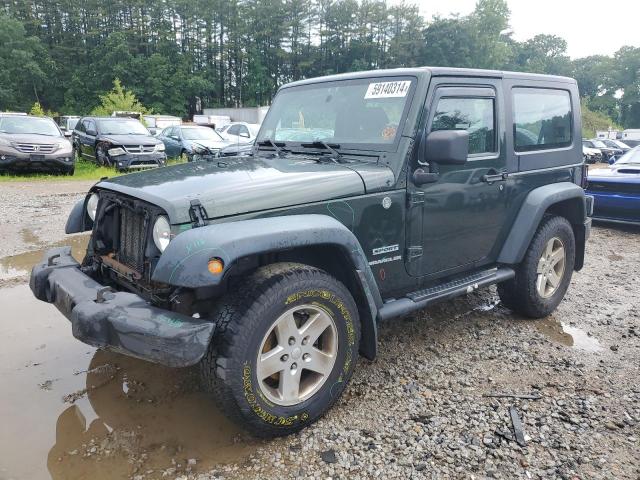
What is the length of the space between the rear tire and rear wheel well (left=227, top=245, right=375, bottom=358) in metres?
1.85

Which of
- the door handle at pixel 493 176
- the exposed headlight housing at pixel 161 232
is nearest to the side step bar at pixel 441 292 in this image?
the door handle at pixel 493 176

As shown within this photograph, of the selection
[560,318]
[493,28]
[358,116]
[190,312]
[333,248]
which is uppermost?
[493,28]

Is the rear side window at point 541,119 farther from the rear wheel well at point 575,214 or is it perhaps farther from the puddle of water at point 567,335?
the puddle of water at point 567,335

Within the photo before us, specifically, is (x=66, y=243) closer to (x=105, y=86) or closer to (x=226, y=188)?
(x=226, y=188)

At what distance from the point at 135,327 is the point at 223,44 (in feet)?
226

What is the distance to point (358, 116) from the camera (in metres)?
3.37

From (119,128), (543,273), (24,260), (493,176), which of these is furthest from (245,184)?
(119,128)

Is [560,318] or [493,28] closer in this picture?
[560,318]

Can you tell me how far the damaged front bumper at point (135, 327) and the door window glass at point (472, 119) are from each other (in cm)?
205

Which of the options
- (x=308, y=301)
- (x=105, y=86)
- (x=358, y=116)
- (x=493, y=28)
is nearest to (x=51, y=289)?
(x=308, y=301)

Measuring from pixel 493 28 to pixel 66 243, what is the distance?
231 ft

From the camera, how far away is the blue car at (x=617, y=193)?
305 inches

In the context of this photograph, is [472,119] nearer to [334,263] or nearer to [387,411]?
[334,263]

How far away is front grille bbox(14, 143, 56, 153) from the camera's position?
39.1 feet
